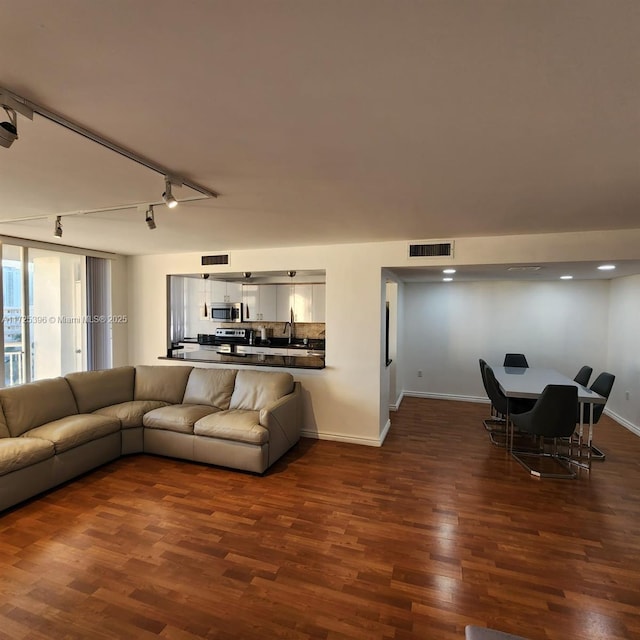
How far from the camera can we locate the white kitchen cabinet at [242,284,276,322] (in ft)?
22.5

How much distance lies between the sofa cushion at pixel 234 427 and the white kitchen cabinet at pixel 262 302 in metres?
3.25

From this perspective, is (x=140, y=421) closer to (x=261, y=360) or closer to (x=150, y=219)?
(x=261, y=360)

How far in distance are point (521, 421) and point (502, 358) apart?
104 inches

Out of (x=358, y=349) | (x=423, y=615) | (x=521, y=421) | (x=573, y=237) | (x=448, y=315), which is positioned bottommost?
(x=423, y=615)

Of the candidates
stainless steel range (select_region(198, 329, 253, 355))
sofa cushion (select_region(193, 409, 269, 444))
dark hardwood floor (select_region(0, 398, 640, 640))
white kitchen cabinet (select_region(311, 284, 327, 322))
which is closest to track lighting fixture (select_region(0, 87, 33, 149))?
dark hardwood floor (select_region(0, 398, 640, 640))

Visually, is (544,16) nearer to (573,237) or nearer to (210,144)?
(210,144)

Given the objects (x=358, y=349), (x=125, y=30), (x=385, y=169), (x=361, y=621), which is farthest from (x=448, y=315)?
(x=125, y=30)

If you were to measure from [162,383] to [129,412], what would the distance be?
627mm

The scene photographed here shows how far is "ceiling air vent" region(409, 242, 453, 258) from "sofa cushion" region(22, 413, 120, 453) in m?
3.76

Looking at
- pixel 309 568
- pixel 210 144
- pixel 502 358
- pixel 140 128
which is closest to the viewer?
pixel 140 128

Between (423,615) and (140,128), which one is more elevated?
(140,128)

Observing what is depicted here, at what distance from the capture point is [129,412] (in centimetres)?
396

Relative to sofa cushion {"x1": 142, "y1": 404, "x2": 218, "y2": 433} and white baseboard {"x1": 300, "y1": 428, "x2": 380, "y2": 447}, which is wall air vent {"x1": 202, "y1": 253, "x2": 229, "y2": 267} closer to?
sofa cushion {"x1": 142, "y1": 404, "x2": 218, "y2": 433}

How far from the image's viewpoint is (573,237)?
138 inches
